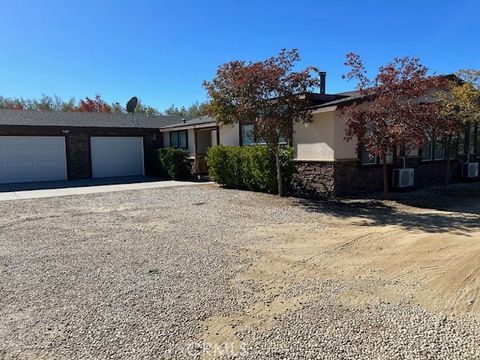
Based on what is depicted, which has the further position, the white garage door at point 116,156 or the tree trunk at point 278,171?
the white garage door at point 116,156

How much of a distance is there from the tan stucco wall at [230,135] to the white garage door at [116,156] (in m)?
6.42

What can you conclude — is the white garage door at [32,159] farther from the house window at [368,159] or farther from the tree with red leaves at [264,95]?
the house window at [368,159]

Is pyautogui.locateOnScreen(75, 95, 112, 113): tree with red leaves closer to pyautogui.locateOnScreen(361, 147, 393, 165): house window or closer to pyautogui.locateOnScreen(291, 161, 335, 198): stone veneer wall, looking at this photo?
pyautogui.locateOnScreen(291, 161, 335, 198): stone veneer wall

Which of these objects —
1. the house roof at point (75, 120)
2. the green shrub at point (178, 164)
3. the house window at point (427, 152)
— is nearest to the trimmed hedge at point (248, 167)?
the green shrub at point (178, 164)

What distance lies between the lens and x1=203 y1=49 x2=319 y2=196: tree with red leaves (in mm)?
10211

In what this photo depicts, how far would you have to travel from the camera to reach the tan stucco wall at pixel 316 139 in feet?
36.8

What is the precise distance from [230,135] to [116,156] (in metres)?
7.48

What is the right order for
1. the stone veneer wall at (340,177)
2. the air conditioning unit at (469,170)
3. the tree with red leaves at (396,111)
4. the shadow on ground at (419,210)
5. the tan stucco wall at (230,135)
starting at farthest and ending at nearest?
the tan stucco wall at (230,135) < the air conditioning unit at (469,170) < the stone veneer wall at (340,177) < the tree with red leaves at (396,111) < the shadow on ground at (419,210)

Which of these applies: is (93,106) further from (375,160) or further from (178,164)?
(375,160)

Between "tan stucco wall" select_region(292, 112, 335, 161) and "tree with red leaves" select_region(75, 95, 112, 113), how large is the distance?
34376mm

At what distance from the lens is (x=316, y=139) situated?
11.7 m

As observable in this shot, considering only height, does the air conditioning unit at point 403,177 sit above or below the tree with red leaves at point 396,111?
below

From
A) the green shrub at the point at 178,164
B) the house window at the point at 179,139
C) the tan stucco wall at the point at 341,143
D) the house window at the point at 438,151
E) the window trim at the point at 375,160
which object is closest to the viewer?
the tan stucco wall at the point at 341,143

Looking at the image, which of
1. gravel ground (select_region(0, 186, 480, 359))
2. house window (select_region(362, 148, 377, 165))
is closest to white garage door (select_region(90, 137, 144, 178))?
gravel ground (select_region(0, 186, 480, 359))
